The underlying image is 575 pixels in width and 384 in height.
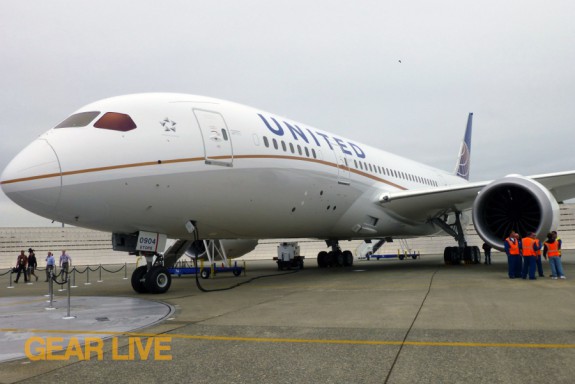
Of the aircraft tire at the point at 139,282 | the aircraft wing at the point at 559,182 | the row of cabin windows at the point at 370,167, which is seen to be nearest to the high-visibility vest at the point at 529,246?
the aircraft wing at the point at 559,182

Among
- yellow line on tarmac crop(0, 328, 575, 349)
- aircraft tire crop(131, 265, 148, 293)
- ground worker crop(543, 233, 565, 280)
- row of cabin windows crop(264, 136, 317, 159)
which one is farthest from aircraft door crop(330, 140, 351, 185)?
yellow line on tarmac crop(0, 328, 575, 349)

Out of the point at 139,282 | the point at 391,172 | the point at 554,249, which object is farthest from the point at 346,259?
the point at 139,282

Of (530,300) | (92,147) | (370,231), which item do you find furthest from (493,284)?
(92,147)

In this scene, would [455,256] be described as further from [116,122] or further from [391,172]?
[116,122]

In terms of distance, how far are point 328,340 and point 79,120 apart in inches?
247

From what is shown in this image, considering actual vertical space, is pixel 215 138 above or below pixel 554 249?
above

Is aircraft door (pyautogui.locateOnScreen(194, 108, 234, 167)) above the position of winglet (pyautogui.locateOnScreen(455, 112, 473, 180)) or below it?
below

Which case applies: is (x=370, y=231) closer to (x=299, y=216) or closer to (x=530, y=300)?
(x=299, y=216)

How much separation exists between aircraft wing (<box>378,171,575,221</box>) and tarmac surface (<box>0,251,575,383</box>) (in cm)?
631

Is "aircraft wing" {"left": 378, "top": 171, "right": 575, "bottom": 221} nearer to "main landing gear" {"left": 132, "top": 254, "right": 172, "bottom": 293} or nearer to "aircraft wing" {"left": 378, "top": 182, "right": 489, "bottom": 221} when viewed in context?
"aircraft wing" {"left": 378, "top": 182, "right": 489, "bottom": 221}

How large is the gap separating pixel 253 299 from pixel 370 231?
7.60m

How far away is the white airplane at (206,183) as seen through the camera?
7754 millimetres

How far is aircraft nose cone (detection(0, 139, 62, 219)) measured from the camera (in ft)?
24.4

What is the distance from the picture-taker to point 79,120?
331 inches
